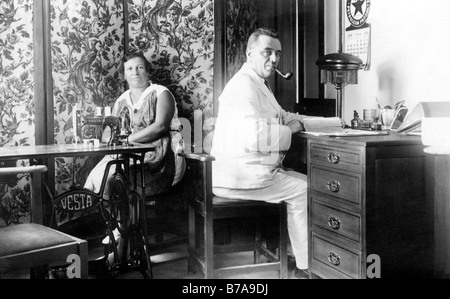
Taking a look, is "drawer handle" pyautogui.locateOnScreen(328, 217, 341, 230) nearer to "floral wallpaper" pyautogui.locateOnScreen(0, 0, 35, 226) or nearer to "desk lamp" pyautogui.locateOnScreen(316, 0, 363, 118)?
"desk lamp" pyautogui.locateOnScreen(316, 0, 363, 118)

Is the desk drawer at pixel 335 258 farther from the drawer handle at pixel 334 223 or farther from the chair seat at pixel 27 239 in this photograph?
the chair seat at pixel 27 239

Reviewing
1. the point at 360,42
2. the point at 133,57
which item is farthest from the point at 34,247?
the point at 360,42

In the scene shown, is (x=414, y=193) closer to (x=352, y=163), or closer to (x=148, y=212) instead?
(x=352, y=163)

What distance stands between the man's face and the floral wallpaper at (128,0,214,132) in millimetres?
1039

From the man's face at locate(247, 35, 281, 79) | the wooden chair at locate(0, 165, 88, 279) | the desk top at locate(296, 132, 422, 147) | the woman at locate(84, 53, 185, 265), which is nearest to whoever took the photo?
the wooden chair at locate(0, 165, 88, 279)

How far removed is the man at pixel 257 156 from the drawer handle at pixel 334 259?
33 cm

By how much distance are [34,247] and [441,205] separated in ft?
6.17

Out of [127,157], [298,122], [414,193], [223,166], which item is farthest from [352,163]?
[127,157]

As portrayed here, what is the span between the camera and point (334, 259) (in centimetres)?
267

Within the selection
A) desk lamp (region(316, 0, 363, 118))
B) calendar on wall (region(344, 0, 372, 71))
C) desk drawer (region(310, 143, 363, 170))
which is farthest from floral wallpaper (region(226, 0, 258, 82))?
desk drawer (region(310, 143, 363, 170))

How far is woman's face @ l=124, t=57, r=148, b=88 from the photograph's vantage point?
152 inches

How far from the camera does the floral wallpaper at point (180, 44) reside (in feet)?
13.5

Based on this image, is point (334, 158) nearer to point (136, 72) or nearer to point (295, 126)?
point (295, 126)

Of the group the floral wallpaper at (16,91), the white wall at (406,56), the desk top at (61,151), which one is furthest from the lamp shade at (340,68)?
the floral wallpaper at (16,91)
